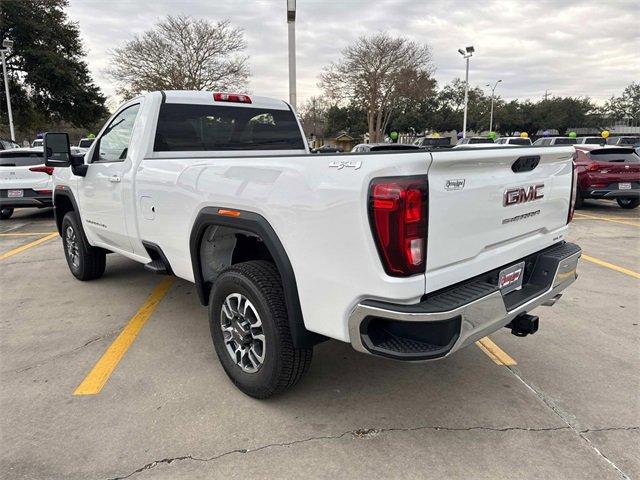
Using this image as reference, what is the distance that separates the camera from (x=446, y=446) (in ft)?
8.42

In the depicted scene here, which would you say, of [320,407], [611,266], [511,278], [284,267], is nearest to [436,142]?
[611,266]

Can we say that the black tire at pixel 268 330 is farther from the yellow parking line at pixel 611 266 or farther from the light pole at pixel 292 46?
the light pole at pixel 292 46

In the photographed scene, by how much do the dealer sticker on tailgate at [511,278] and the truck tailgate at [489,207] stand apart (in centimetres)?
6

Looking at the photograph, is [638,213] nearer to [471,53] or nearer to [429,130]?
[471,53]

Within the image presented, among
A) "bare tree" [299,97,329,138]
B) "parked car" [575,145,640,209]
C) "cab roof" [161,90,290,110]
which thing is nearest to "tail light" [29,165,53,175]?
"cab roof" [161,90,290,110]

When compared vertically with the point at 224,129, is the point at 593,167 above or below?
below

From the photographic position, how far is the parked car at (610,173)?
11008mm

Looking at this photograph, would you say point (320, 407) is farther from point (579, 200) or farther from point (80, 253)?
point (579, 200)

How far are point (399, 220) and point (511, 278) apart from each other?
111cm

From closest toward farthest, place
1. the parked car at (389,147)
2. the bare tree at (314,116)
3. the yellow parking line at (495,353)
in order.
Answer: the parked car at (389,147) → the yellow parking line at (495,353) → the bare tree at (314,116)

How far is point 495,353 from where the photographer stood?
146 inches

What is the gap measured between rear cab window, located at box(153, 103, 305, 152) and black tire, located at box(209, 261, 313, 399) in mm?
1778

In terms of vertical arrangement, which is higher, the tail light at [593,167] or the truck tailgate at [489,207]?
the truck tailgate at [489,207]

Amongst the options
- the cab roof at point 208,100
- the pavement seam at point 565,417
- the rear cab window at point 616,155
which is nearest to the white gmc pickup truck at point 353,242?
the cab roof at point 208,100
